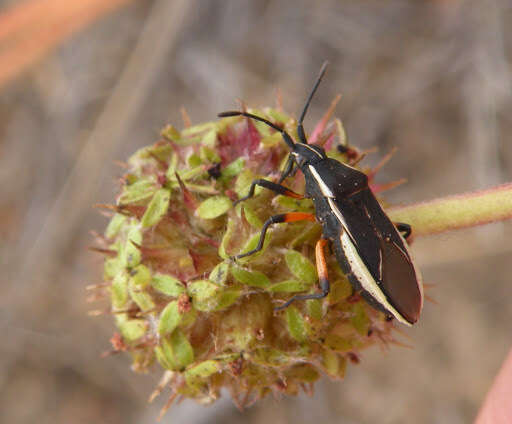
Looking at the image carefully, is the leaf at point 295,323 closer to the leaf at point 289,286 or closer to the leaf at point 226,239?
the leaf at point 289,286

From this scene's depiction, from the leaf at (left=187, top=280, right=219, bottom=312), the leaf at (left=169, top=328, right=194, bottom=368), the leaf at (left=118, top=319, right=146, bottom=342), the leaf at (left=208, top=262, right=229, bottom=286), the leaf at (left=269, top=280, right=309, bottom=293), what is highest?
the leaf at (left=269, top=280, right=309, bottom=293)

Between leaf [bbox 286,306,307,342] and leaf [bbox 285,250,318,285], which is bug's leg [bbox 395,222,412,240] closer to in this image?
leaf [bbox 285,250,318,285]

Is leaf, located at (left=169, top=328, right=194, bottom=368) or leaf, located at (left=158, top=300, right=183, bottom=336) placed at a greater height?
leaf, located at (left=158, top=300, right=183, bottom=336)

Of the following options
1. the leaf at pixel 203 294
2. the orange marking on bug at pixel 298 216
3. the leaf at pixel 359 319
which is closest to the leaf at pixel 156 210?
the leaf at pixel 203 294

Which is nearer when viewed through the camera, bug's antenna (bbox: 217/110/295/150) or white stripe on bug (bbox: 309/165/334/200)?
white stripe on bug (bbox: 309/165/334/200)

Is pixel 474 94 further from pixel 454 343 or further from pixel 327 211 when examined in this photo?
pixel 327 211

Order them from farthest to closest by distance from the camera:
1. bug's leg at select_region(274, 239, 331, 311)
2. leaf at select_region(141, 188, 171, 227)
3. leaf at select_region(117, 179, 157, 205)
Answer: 1. leaf at select_region(117, 179, 157, 205)
2. leaf at select_region(141, 188, 171, 227)
3. bug's leg at select_region(274, 239, 331, 311)

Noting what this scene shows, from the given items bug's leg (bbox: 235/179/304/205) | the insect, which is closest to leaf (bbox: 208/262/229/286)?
the insect

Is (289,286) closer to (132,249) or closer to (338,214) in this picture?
(338,214)
